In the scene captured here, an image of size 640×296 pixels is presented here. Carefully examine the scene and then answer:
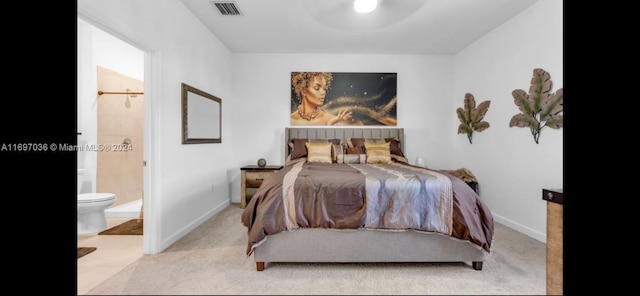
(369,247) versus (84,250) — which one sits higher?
(369,247)

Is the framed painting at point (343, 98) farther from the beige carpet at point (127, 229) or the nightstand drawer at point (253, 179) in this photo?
the beige carpet at point (127, 229)

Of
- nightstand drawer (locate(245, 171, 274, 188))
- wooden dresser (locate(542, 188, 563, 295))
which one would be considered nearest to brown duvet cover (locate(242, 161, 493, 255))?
wooden dresser (locate(542, 188, 563, 295))

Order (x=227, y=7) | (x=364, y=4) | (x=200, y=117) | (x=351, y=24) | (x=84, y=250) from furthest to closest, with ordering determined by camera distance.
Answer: (x=200, y=117) < (x=351, y=24) < (x=227, y=7) < (x=84, y=250) < (x=364, y=4)

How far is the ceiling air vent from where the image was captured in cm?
261

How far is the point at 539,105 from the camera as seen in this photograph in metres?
2.56

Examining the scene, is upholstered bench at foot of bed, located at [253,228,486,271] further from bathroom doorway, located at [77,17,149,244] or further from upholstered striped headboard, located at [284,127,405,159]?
upholstered striped headboard, located at [284,127,405,159]

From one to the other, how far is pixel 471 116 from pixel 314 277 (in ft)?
10.2

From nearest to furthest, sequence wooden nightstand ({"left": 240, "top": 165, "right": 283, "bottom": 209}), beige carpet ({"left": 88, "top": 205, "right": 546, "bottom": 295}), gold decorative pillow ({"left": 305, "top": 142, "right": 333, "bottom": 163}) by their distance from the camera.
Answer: beige carpet ({"left": 88, "top": 205, "right": 546, "bottom": 295}) → gold decorative pillow ({"left": 305, "top": 142, "right": 333, "bottom": 163}) → wooden nightstand ({"left": 240, "top": 165, "right": 283, "bottom": 209})

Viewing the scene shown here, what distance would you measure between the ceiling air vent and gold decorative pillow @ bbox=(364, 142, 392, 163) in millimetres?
2155

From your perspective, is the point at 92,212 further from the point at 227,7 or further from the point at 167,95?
the point at 227,7

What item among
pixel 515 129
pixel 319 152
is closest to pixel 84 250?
pixel 319 152
